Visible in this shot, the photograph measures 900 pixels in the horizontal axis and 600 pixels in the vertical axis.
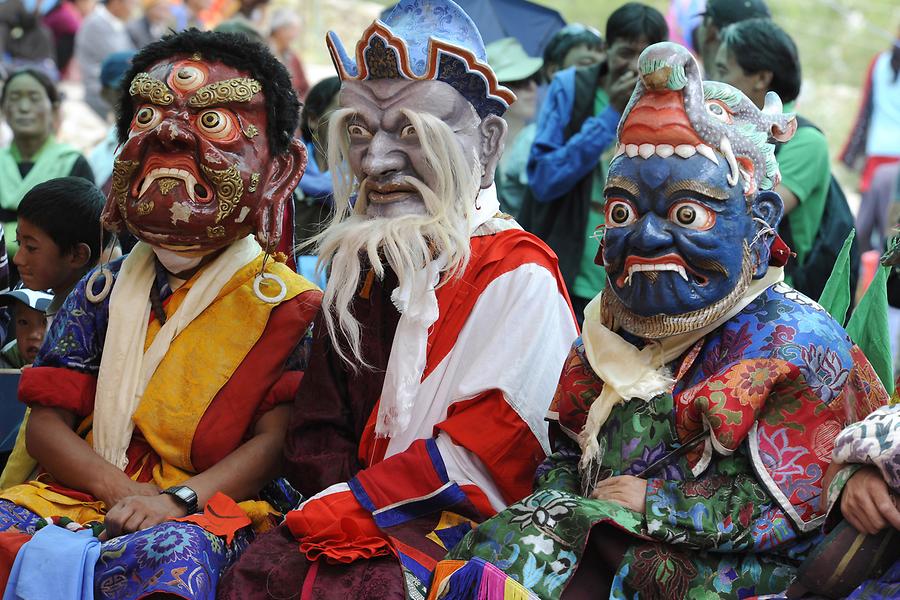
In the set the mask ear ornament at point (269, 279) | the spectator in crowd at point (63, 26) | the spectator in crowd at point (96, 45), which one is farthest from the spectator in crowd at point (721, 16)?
the spectator in crowd at point (63, 26)

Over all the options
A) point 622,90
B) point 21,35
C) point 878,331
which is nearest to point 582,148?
point 622,90

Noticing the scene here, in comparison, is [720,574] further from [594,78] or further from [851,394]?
[594,78]

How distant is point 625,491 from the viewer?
9.75ft

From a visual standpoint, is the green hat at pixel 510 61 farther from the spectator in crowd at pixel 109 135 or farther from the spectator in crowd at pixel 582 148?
the spectator in crowd at pixel 109 135

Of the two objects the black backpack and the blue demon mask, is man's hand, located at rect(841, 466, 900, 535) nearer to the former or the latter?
the blue demon mask

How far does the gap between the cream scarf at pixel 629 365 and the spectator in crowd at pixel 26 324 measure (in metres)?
2.24

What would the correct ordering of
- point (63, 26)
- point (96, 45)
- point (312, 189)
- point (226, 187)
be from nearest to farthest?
point (226, 187) < point (312, 189) < point (96, 45) < point (63, 26)

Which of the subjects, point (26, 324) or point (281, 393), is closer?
point (281, 393)

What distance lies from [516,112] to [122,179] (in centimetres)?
344

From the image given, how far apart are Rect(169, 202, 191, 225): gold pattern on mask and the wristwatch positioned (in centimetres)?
74

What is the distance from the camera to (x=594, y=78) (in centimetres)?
561

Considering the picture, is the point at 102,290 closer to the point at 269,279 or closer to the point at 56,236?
A: the point at 269,279

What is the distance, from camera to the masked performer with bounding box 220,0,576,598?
3311 millimetres

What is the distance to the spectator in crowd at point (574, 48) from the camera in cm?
648
